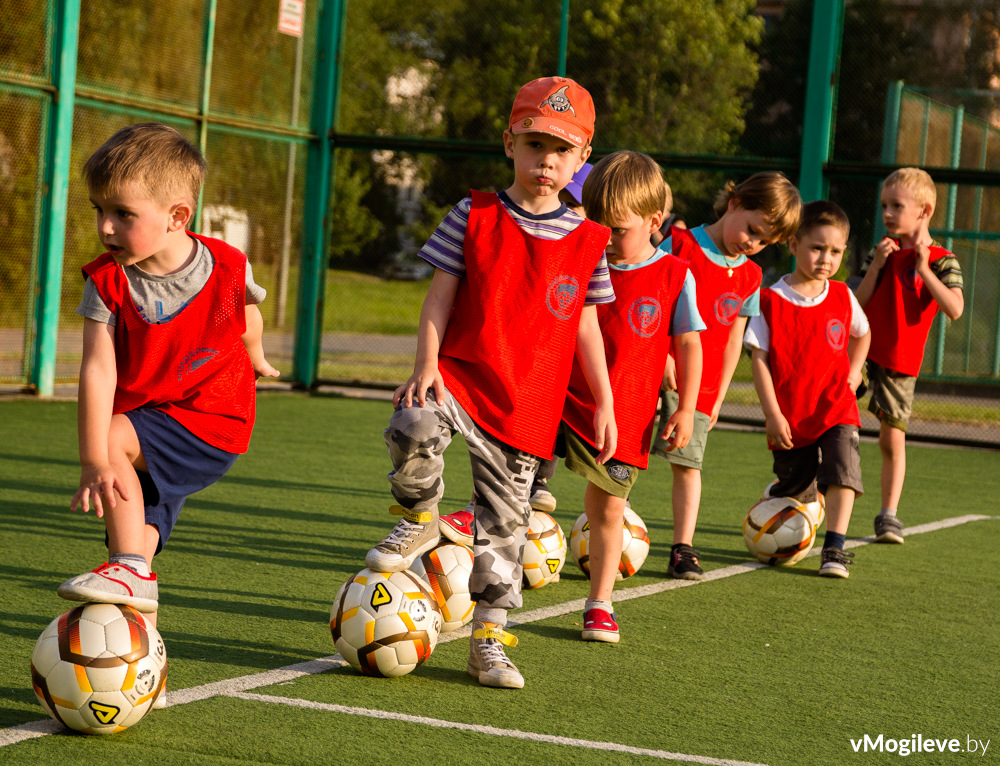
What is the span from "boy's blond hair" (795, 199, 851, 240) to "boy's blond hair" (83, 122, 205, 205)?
339 cm

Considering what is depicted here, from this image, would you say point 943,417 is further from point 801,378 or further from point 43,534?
point 43,534

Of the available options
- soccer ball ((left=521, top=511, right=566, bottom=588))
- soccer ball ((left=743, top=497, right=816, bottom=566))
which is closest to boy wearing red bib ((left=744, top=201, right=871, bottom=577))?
soccer ball ((left=743, top=497, right=816, bottom=566))

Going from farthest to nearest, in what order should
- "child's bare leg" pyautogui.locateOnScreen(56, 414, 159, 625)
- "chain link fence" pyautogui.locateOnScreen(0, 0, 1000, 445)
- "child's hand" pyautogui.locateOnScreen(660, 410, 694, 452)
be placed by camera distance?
"chain link fence" pyautogui.locateOnScreen(0, 0, 1000, 445) → "child's hand" pyautogui.locateOnScreen(660, 410, 694, 452) → "child's bare leg" pyautogui.locateOnScreen(56, 414, 159, 625)

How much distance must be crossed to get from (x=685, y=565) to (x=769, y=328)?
4.13 ft

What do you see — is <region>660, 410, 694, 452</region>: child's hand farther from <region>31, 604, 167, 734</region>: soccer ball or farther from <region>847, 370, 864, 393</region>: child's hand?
<region>31, 604, 167, 734</region>: soccer ball

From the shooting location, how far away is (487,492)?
3.71 meters

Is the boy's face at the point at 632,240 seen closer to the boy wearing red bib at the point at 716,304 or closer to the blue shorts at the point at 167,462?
the boy wearing red bib at the point at 716,304

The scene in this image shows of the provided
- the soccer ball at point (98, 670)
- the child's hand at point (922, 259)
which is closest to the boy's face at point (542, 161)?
the soccer ball at point (98, 670)

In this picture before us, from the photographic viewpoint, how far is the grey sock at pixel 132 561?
3.20 meters

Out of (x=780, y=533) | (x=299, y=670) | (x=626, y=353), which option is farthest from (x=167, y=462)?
(x=780, y=533)

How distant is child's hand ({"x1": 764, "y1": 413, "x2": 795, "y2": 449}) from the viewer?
18.5 feet

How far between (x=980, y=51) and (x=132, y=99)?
823 cm

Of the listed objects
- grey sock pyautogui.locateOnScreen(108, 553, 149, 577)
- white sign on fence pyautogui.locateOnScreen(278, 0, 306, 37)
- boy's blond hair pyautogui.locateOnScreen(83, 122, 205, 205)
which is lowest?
grey sock pyautogui.locateOnScreen(108, 553, 149, 577)

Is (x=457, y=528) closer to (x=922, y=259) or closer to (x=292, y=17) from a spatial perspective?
(x=922, y=259)
